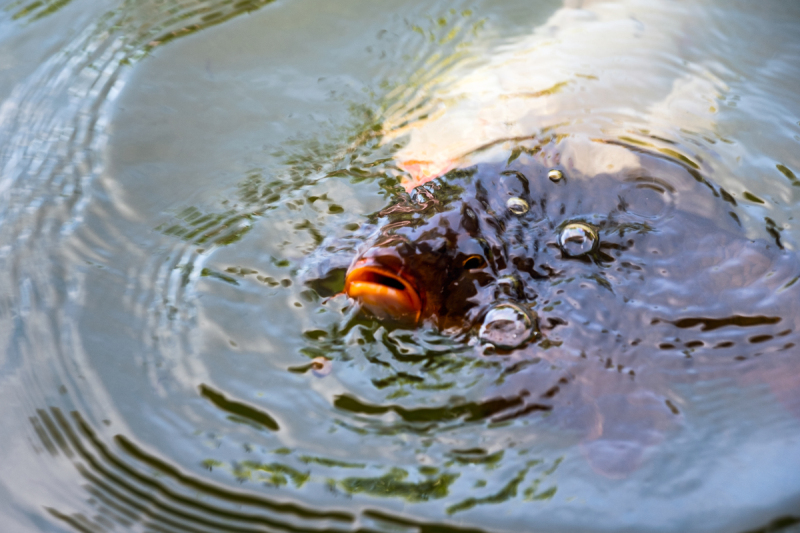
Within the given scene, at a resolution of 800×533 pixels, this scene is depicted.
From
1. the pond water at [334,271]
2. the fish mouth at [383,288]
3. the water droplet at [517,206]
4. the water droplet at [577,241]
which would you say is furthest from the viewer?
the water droplet at [517,206]

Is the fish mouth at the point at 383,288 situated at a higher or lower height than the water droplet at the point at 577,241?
lower

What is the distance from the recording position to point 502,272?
2494mm

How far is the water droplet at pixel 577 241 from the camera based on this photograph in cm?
264

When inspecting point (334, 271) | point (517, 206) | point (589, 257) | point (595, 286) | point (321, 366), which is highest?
point (517, 206)

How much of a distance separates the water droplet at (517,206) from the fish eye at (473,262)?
0.43 meters

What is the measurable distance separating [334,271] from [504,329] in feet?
2.25

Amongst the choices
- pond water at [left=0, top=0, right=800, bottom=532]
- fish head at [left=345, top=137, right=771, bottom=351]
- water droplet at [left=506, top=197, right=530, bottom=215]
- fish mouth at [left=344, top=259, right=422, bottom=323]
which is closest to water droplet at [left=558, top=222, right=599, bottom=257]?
fish head at [left=345, top=137, right=771, bottom=351]

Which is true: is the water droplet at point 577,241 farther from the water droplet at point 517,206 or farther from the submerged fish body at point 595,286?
the water droplet at point 517,206

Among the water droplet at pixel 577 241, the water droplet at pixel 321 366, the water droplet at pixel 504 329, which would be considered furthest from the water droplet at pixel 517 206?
the water droplet at pixel 321 366

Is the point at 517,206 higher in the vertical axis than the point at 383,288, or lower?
higher

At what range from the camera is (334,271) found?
8.36 feet

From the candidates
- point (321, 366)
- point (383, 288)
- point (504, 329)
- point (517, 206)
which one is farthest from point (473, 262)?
point (321, 366)

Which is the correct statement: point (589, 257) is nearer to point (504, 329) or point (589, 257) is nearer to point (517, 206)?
point (517, 206)

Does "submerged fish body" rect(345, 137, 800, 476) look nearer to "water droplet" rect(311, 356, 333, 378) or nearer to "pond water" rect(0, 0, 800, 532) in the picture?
"pond water" rect(0, 0, 800, 532)
